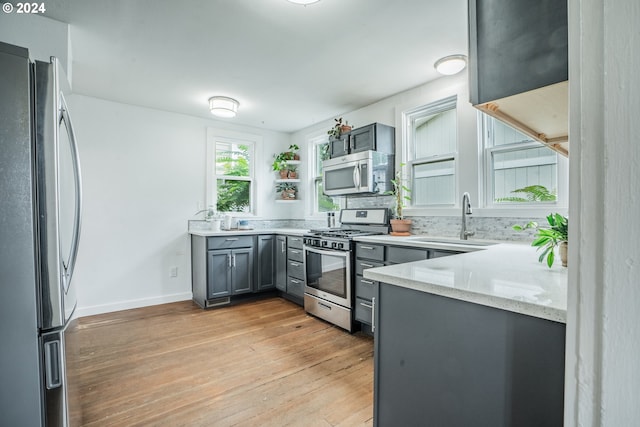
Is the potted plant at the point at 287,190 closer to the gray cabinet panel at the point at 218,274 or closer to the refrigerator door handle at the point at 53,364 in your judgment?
the gray cabinet panel at the point at 218,274

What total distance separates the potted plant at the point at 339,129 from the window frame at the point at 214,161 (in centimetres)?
134

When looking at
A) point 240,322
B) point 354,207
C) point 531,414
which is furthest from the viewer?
point 354,207

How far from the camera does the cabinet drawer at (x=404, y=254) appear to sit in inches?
96.0

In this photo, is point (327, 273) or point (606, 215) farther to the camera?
point (327, 273)

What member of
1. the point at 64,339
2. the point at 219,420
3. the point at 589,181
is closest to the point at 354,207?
the point at 219,420

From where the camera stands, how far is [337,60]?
8.84 ft

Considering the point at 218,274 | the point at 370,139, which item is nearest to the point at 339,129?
the point at 370,139

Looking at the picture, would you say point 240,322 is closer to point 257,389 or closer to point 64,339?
point 257,389

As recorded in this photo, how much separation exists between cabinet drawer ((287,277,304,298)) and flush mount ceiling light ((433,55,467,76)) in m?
2.61

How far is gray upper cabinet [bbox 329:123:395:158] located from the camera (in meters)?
3.37

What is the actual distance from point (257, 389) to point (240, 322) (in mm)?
1326

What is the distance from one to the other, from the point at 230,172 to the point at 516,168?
3.55 metres

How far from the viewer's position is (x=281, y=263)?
4105 mm

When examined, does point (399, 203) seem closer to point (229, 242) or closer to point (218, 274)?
point (229, 242)
